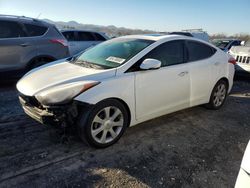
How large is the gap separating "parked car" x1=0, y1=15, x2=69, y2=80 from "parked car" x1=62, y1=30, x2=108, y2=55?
3.02 m

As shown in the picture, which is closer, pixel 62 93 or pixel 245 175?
pixel 245 175

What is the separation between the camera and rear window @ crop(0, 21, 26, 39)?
6146 millimetres

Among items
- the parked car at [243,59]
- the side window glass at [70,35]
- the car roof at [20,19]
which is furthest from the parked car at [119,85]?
→ the side window glass at [70,35]

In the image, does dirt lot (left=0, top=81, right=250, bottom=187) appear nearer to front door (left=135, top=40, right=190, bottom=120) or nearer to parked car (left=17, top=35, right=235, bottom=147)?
parked car (left=17, top=35, right=235, bottom=147)

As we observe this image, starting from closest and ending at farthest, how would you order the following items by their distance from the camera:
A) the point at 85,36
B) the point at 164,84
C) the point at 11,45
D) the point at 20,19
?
the point at 164,84, the point at 11,45, the point at 20,19, the point at 85,36

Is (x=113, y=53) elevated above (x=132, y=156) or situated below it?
above

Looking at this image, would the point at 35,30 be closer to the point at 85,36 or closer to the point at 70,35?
the point at 70,35

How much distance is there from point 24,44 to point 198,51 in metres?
4.12

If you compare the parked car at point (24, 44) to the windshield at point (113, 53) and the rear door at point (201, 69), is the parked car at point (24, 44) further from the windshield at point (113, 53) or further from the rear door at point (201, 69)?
the rear door at point (201, 69)

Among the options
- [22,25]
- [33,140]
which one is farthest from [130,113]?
[22,25]

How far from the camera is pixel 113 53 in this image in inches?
164

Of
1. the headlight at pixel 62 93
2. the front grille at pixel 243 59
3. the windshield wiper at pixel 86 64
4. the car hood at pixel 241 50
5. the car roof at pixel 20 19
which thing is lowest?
the front grille at pixel 243 59

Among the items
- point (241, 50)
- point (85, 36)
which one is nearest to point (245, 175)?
point (241, 50)

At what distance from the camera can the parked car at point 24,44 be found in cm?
613
